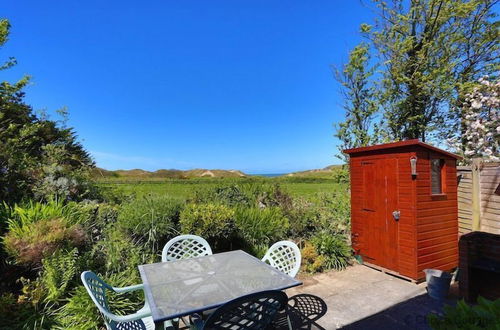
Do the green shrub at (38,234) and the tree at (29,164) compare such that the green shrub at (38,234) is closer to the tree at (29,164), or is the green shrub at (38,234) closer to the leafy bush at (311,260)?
the tree at (29,164)

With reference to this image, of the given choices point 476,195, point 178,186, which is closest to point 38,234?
point 178,186

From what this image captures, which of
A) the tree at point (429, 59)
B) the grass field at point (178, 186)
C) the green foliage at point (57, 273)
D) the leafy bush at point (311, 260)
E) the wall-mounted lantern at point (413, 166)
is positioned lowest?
the leafy bush at point (311, 260)

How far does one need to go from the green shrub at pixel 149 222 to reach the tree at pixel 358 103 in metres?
5.98

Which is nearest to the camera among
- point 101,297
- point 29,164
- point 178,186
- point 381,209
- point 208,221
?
point 101,297

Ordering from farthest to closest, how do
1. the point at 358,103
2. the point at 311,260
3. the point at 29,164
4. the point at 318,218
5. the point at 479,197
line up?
the point at 358,103
the point at 318,218
the point at 311,260
the point at 29,164
the point at 479,197

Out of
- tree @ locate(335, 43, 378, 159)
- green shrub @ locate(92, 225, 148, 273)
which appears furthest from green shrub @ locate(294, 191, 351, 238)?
green shrub @ locate(92, 225, 148, 273)

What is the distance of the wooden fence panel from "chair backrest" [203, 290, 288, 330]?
4.16 meters

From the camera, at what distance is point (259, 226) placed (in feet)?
15.5

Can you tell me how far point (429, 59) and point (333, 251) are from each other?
282 inches

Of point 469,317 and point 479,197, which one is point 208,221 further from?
point 479,197

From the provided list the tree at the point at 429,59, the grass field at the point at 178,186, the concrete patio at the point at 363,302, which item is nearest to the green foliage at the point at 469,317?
the concrete patio at the point at 363,302

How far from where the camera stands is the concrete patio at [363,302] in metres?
2.83

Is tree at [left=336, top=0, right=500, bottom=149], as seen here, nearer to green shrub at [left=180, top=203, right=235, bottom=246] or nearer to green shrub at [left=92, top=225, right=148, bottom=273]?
green shrub at [left=180, top=203, right=235, bottom=246]

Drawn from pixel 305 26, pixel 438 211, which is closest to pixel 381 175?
pixel 438 211
